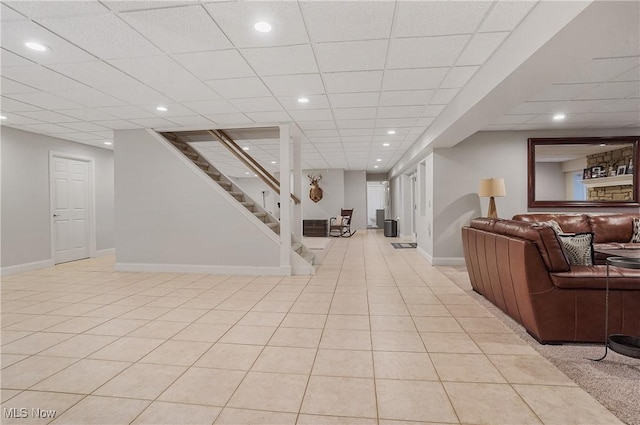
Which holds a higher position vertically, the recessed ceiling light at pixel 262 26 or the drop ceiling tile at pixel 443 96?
the drop ceiling tile at pixel 443 96

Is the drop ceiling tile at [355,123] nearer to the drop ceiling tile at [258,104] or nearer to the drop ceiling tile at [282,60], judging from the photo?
the drop ceiling tile at [258,104]

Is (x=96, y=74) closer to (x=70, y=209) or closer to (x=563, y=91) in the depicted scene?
(x=70, y=209)

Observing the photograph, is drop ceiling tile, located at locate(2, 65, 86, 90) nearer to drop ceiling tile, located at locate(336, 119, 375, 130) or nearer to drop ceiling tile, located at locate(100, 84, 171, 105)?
drop ceiling tile, located at locate(100, 84, 171, 105)

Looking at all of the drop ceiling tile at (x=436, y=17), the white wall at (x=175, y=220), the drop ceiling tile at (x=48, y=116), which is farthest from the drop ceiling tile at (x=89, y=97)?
the drop ceiling tile at (x=436, y=17)

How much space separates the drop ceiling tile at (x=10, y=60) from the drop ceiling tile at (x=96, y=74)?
20 cm

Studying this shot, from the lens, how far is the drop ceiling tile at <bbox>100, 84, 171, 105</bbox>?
3.67 m

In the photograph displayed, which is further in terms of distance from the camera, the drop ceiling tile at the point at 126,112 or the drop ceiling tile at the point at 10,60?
the drop ceiling tile at the point at 126,112

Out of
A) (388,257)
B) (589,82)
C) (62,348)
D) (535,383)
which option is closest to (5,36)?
(62,348)

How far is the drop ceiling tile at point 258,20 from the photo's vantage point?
85.5 inches

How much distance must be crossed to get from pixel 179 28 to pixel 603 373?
3978mm

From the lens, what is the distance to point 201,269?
5473 millimetres

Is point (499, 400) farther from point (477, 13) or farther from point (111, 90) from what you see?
point (111, 90)

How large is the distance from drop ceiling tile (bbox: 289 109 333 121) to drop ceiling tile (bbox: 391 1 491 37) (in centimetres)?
215

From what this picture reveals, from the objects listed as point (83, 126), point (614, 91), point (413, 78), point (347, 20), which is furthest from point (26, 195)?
point (614, 91)
